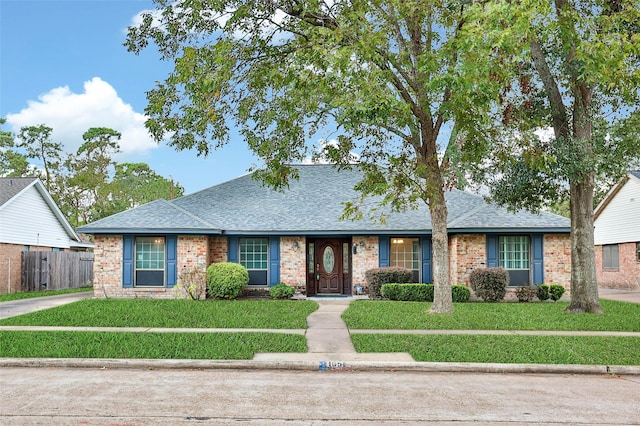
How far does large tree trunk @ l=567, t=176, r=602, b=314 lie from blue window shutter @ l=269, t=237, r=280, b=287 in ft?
34.4

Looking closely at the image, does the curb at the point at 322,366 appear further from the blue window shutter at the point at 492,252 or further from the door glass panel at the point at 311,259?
the door glass panel at the point at 311,259

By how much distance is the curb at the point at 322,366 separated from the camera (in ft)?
30.2

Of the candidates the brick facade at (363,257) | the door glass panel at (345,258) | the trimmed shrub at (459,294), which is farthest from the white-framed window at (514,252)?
the door glass panel at (345,258)

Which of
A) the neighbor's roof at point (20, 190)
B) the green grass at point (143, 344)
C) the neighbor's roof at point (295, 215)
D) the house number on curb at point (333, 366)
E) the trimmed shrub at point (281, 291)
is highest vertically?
the neighbor's roof at point (20, 190)

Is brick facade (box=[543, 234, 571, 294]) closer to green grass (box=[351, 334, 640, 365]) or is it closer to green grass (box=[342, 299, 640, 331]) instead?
green grass (box=[342, 299, 640, 331])

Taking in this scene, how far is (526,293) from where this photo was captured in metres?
→ 20.7

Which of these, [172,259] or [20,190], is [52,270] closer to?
[20,190]

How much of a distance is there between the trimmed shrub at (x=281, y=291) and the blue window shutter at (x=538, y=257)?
9094 millimetres

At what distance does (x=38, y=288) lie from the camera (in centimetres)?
2767

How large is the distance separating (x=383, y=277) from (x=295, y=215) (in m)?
4.61

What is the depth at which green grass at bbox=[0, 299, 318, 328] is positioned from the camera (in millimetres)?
13711

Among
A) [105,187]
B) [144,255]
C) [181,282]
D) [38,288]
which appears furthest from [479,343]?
[105,187]

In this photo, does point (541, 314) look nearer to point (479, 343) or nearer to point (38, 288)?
point (479, 343)

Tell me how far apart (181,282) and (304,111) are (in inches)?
342
